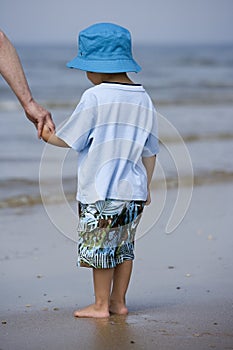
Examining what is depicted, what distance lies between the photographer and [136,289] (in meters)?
4.22

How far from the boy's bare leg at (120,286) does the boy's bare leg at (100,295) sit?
0.08m

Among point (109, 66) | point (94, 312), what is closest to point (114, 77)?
point (109, 66)

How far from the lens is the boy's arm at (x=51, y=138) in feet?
11.4

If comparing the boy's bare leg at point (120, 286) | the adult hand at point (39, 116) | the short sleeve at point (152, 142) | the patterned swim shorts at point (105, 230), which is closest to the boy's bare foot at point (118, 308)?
the boy's bare leg at point (120, 286)

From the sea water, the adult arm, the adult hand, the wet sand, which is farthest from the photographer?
the sea water

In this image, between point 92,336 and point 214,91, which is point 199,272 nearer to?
point 92,336

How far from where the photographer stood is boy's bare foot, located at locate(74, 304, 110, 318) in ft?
11.8

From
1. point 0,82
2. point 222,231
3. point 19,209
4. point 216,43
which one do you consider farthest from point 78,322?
point 216,43

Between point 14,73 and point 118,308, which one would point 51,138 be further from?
point 118,308

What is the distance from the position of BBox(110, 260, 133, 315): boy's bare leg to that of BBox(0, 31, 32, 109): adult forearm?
91 cm

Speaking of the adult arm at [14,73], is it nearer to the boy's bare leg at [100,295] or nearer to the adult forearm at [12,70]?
the adult forearm at [12,70]

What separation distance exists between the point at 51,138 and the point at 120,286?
0.76 m

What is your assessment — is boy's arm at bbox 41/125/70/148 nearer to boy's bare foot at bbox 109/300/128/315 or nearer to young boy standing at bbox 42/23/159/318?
young boy standing at bbox 42/23/159/318

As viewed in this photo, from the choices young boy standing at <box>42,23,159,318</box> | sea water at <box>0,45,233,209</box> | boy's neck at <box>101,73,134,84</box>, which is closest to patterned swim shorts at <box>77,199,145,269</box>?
young boy standing at <box>42,23,159,318</box>
